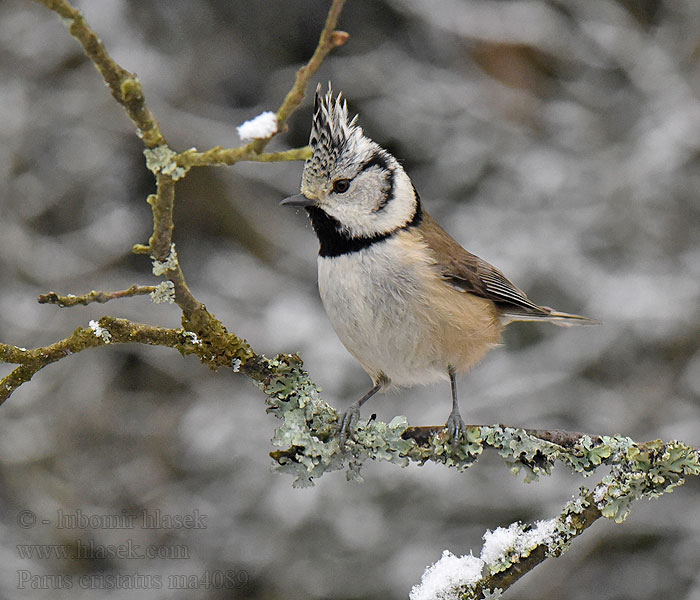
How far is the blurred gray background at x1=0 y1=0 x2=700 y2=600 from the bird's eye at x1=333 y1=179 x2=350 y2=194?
199 cm

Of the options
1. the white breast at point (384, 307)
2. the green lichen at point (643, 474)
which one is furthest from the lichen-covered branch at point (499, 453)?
the white breast at point (384, 307)

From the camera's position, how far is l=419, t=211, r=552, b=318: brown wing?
10.1ft

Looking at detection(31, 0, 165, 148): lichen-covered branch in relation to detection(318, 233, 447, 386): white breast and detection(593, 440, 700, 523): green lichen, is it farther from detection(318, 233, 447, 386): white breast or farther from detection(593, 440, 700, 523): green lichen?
detection(318, 233, 447, 386): white breast

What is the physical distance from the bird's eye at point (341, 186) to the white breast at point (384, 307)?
0.24 m

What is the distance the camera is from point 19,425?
4805 millimetres

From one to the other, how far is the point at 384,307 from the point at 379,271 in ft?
0.45

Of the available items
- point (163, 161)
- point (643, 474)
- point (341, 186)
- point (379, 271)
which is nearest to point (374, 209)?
point (341, 186)

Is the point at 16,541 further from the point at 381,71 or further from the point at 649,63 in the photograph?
the point at 649,63

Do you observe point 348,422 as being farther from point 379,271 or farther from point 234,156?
point 234,156

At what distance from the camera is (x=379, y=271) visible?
2.83 metres

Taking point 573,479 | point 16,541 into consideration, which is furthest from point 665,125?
point 16,541

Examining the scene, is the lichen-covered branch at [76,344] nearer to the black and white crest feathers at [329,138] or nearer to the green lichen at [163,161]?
the green lichen at [163,161]

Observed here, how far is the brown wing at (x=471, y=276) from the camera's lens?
309cm

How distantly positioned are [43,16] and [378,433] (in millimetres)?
4269
